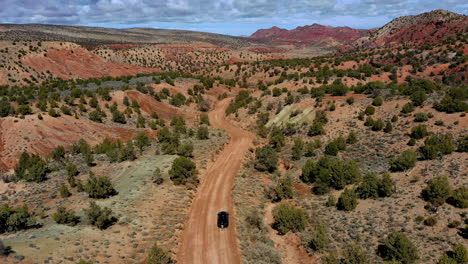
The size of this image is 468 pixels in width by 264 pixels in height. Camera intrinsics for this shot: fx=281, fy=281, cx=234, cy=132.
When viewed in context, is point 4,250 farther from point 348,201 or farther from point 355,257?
point 348,201

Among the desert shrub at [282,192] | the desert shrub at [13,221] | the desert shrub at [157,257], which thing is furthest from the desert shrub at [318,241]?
the desert shrub at [13,221]

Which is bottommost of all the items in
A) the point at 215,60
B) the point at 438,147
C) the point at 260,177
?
the point at 260,177

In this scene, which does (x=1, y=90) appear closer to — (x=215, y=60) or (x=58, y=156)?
(x=58, y=156)

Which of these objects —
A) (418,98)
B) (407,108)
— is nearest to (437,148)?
(407,108)

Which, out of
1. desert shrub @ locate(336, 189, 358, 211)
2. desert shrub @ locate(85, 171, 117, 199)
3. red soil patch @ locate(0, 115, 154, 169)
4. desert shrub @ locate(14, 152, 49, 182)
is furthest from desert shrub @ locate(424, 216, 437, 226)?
red soil patch @ locate(0, 115, 154, 169)

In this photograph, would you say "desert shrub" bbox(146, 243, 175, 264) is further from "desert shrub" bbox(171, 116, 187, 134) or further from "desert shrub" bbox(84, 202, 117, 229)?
"desert shrub" bbox(171, 116, 187, 134)

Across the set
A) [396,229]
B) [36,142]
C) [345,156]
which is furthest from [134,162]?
[396,229]
